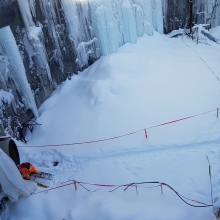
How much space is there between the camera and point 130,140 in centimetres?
690

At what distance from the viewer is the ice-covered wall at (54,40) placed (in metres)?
7.17

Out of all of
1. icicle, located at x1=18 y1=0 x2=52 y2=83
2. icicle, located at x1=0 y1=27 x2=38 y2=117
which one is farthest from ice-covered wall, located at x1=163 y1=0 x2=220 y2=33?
icicle, located at x1=0 y1=27 x2=38 y2=117

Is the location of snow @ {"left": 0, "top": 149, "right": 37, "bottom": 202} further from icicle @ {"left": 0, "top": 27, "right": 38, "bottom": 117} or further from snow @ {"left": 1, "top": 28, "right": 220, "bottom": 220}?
icicle @ {"left": 0, "top": 27, "right": 38, "bottom": 117}

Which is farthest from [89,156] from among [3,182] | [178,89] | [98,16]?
[98,16]

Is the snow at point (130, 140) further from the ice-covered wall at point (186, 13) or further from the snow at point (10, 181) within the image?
the ice-covered wall at point (186, 13)

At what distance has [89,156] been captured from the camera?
6770 millimetres

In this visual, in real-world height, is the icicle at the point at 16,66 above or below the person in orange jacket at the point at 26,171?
above

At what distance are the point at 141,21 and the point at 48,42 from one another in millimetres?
5476

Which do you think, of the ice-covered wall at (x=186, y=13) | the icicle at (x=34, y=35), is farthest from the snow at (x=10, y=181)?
the ice-covered wall at (x=186, y=13)

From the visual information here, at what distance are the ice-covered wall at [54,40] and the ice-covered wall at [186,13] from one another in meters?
0.76

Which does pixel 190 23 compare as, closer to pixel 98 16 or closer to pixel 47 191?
pixel 98 16

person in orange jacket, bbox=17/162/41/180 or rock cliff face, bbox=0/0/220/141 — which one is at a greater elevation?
rock cliff face, bbox=0/0/220/141

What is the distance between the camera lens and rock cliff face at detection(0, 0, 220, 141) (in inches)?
279

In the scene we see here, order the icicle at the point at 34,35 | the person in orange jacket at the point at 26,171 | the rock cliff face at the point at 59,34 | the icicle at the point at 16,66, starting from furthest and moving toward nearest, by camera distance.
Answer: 1. the icicle at the point at 34,35
2. the rock cliff face at the point at 59,34
3. the icicle at the point at 16,66
4. the person in orange jacket at the point at 26,171
